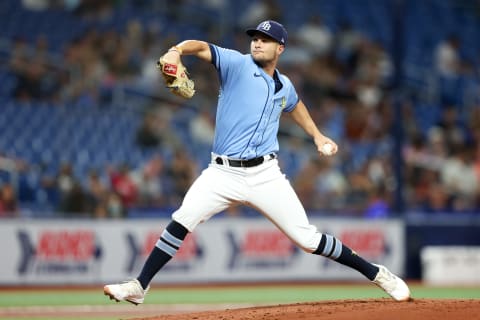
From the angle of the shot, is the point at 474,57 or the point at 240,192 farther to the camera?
the point at 474,57

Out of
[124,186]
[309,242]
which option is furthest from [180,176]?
[309,242]

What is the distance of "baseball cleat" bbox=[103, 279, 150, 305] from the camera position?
673 centimetres

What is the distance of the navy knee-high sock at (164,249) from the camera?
6.96 metres

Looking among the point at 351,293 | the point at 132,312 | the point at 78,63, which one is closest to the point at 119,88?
the point at 78,63

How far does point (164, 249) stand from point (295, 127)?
436 inches

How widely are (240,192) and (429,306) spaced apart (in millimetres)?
1657

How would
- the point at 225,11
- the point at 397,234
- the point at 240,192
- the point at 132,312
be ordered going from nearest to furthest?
1. the point at 240,192
2. the point at 132,312
3. the point at 397,234
4. the point at 225,11

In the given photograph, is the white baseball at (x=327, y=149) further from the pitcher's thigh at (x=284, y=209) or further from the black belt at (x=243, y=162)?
the black belt at (x=243, y=162)

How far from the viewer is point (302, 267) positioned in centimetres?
1553

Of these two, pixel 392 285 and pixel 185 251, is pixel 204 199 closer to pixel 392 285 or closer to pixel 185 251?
pixel 392 285

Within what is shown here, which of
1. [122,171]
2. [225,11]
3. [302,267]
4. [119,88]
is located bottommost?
[302,267]

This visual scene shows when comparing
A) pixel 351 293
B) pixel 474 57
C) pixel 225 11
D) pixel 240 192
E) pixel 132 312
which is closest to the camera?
pixel 240 192

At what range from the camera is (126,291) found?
6.79 meters

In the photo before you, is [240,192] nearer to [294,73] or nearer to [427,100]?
[294,73]
